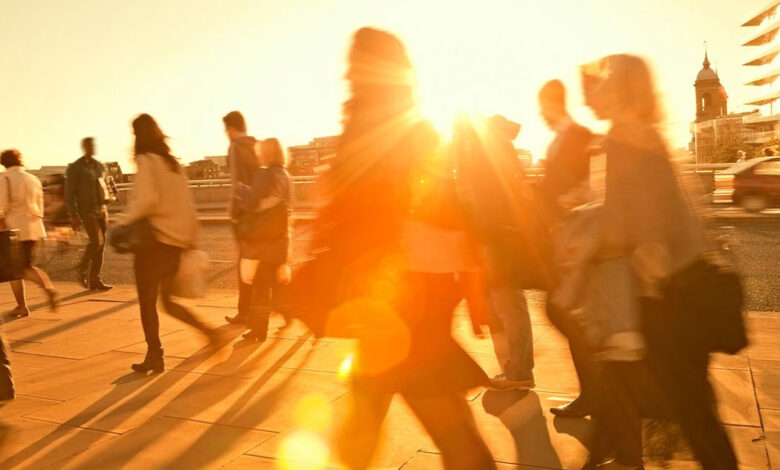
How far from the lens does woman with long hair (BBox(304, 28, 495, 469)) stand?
2.55 metres

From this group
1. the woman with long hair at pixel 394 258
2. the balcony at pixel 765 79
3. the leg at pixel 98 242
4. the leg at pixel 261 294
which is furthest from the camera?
the balcony at pixel 765 79

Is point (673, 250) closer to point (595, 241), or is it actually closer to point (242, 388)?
point (595, 241)

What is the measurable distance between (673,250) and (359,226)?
1159 millimetres

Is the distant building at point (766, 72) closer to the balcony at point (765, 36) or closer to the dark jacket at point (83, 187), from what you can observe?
the balcony at point (765, 36)

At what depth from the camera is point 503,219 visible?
4.05m

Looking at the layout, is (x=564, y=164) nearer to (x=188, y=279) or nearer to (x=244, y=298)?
(x=188, y=279)

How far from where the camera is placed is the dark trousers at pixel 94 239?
379 inches

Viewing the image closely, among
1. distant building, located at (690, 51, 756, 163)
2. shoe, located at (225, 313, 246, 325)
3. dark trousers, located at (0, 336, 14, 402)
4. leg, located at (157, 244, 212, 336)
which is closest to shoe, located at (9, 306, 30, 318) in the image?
shoe, located at (225, 313, 246, 325)

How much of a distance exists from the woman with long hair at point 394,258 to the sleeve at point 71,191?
7795 millimetres

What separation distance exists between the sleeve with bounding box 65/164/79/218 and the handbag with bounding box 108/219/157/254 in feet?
15.2

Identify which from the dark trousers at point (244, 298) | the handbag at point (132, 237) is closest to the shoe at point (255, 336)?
the dark trousers at point (244, 298)

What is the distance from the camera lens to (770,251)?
40.2 ft

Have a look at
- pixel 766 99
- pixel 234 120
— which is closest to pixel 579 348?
pixel 234 120

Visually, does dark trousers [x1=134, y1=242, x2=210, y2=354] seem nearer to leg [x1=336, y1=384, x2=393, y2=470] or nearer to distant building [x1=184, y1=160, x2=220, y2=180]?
leg [x1=336, y1=384, x2=393, y2=470]
